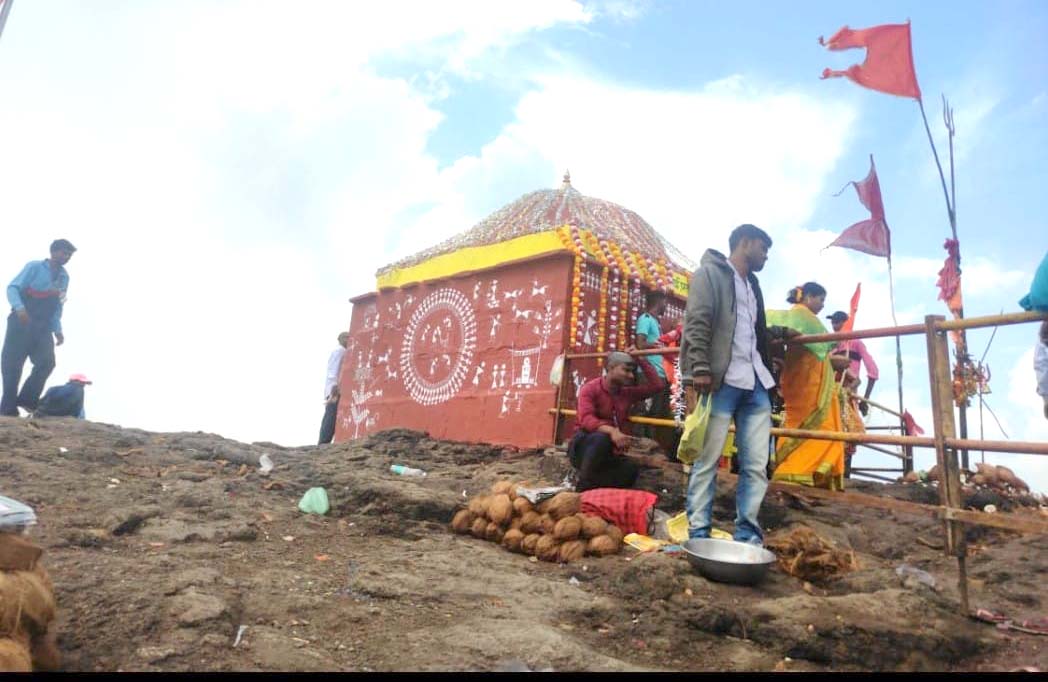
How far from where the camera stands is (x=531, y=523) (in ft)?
14.1

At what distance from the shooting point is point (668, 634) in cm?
287

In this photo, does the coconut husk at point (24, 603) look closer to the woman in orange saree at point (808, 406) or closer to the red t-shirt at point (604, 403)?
the red t-shirt at point (604, 403)

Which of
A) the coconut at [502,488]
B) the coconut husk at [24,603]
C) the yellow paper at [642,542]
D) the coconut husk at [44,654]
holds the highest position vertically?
the coconut at [502,488]

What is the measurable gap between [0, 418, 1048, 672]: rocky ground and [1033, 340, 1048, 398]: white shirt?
42.7 inches

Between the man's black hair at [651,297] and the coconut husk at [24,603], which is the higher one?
the man's black hair at [651,297]

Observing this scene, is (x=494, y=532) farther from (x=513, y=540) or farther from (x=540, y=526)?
(x=540, y=526)

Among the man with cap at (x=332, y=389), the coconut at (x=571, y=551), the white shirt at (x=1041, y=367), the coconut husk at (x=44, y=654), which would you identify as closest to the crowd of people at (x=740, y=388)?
the white shirt at (x=1041, y=367)

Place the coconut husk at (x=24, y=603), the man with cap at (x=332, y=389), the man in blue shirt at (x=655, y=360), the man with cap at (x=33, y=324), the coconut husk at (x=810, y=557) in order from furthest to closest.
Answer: the man with cap at (x=332, y=389) → the man with cap at (x=33, y=324) → the man in blue shirt at (x=655, y=360) → the coconut husk at (x=810, y=557) → the coconut husk at (x=24, y=603)

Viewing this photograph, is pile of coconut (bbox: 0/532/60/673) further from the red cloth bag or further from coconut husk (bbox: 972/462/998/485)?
coconut husk (bbox: 972/462/998/485)

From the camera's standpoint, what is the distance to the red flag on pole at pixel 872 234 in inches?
357

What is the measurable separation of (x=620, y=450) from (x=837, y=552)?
173 cm

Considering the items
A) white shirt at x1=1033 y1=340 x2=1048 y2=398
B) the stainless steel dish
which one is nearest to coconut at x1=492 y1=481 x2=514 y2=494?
the stainless steel dish

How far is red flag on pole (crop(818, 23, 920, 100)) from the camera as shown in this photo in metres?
8.57

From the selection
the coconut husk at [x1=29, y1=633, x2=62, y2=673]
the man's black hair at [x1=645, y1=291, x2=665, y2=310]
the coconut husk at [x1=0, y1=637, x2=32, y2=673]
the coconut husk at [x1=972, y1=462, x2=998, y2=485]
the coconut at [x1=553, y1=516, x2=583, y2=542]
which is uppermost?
the man's black hair at [x1=645, y1=291, x2=665, y2=310]
